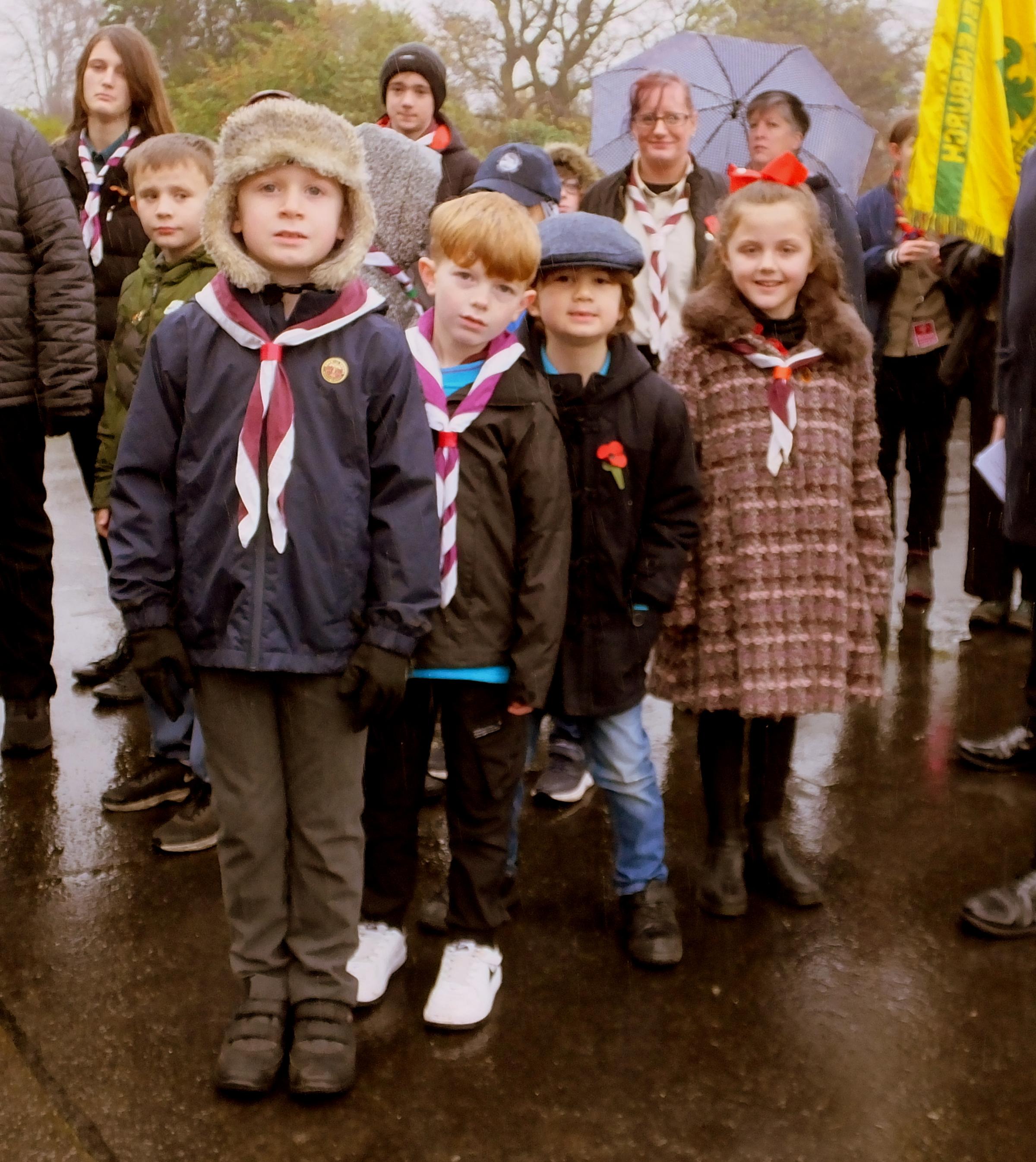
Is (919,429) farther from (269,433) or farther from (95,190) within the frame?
(269,433)

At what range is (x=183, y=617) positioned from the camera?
269 cm

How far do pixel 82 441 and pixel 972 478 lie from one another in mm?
3927

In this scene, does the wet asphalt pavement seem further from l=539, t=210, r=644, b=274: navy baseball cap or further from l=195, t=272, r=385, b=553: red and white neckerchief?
l=539, t=210, r=644, b=274: navy baseball cap

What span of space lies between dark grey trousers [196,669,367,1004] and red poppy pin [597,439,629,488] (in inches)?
34.1

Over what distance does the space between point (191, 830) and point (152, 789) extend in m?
0.35

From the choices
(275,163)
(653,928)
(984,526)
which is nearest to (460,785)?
(653,928)

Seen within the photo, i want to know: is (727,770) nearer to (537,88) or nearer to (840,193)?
Answer: (840,193)

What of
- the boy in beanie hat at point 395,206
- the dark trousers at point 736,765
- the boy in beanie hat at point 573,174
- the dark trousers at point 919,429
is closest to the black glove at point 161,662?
the dark trousers at point 736,765

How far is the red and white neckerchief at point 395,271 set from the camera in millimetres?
4121

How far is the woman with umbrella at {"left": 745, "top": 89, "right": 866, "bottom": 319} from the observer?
5.06 m

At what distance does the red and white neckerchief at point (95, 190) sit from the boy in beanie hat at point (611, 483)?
2015mm

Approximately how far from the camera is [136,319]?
12.6ft

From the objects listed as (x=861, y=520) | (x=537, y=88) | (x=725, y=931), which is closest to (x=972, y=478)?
(x=861, y=520)

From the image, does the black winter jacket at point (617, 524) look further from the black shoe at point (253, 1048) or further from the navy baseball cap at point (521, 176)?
the navy baseball cap at point (521, 176)
